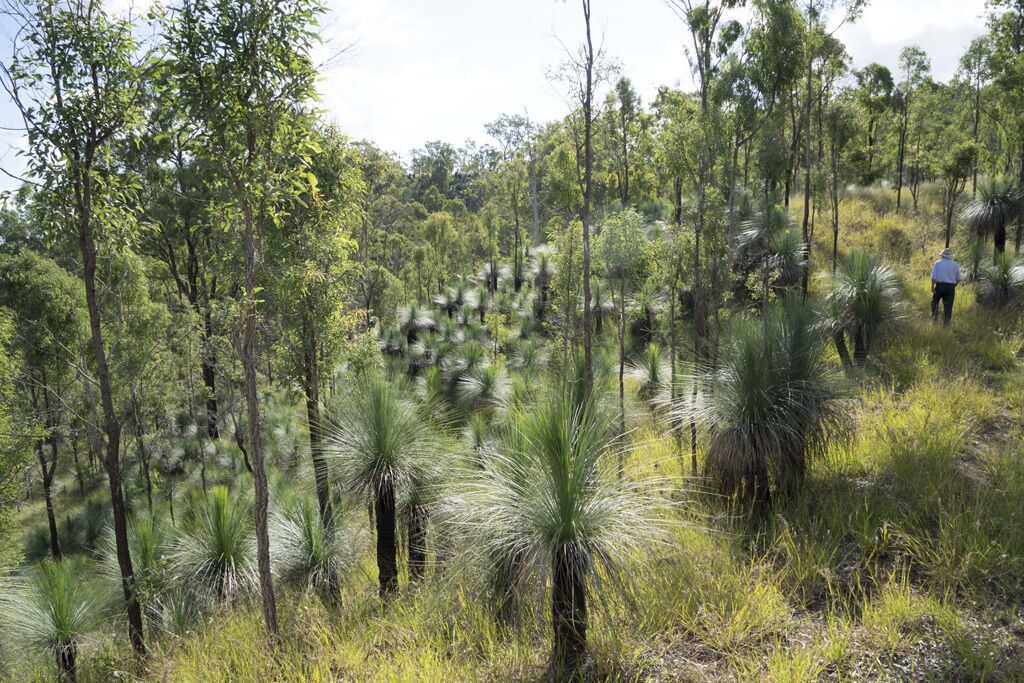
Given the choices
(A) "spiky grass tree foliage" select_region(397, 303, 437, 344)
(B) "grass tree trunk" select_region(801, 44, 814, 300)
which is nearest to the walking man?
(B) "grass tree trunk" select_region(801, 44, 814, 300)

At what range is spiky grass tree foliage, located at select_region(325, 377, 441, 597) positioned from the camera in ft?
20.3

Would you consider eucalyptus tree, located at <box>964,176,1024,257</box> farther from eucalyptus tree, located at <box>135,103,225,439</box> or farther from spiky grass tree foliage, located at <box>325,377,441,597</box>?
eucalyptus tree, located at <box>135,103,225,439</box>

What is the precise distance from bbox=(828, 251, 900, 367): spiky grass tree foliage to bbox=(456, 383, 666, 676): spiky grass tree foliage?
8803mm

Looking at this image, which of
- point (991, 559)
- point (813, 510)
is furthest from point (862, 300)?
point (991, 559)

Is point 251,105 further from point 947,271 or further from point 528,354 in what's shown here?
point 528,354

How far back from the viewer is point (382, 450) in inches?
244

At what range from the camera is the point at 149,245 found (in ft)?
60.0

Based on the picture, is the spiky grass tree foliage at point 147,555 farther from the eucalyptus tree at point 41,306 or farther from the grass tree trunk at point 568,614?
the eucalyptus tree at point 41,306

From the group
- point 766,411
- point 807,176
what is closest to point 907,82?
point 807,176

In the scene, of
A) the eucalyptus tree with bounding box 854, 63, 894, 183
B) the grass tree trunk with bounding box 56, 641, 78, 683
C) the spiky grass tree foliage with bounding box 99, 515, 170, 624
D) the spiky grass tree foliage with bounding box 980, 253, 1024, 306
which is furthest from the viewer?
the eucalyptus tree with bounding box 854, 63, 894, 183

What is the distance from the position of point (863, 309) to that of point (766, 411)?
6.61 metres

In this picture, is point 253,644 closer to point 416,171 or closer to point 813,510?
point 813,510

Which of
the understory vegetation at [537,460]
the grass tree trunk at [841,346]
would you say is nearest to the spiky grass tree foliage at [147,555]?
the understory vegetation at [537,460]

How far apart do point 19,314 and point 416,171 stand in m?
65.5
